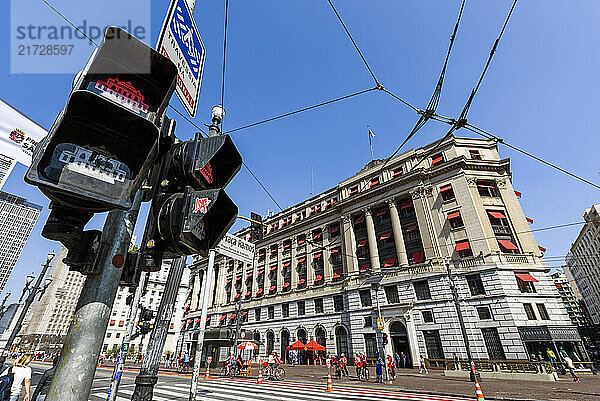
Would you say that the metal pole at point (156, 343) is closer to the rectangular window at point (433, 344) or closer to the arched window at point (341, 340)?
the rectangular window at point (433, 344)

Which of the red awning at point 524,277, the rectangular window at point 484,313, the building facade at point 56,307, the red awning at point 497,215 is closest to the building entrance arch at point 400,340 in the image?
the rectangular window at point 484,313

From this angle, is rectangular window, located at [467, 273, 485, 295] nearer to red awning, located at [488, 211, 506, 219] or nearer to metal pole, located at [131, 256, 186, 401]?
red awning, located at [488, 211, 506, 219]

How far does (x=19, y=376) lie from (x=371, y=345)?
2778cm

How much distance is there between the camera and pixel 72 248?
155 centimetres

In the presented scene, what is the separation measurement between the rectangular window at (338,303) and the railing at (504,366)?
11541mm

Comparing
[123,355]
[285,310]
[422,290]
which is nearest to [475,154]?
[422,290]

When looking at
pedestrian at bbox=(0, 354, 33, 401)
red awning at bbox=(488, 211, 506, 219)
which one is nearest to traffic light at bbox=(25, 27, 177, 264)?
pedestrian at bbox=(0, 354, 33, 401)

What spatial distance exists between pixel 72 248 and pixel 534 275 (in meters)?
32.1

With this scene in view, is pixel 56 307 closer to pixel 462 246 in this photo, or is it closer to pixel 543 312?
pixel 462 246

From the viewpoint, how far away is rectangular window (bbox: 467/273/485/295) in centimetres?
2451

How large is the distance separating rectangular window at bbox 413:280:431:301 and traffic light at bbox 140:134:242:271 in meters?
29.2

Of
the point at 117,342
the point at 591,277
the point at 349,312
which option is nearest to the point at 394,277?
the point at 349,312

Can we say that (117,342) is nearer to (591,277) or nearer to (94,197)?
(94,197)

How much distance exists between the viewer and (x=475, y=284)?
24938 mm
